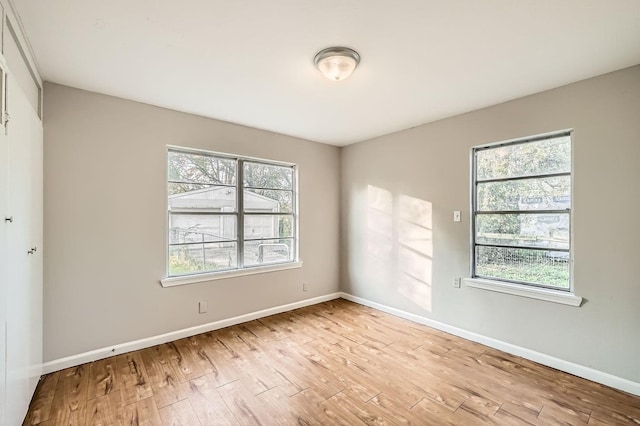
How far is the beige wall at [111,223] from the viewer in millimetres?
2416

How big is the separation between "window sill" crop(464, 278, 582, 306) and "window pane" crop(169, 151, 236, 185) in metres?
3.02

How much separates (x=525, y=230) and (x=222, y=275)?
3258mm

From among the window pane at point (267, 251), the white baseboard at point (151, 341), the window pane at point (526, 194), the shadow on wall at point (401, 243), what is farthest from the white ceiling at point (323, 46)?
the white baseboard at point (151, 341)

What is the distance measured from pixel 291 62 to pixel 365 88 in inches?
29.8

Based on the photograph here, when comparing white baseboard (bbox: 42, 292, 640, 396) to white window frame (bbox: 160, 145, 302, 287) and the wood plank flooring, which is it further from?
white window frame (bbox: 160, 145, 302, 287)

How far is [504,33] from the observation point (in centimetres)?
177

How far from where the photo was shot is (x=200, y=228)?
3.27 metres

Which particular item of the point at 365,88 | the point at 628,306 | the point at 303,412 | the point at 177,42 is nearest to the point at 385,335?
the point at 303,412

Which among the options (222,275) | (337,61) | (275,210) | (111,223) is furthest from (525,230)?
(111,223)

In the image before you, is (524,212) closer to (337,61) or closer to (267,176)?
(337,61)

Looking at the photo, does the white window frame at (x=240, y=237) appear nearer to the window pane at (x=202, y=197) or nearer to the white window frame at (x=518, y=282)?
the window pane at (x=202, y=197)

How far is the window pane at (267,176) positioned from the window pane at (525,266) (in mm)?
2564

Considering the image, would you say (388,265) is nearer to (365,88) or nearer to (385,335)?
(385,335)

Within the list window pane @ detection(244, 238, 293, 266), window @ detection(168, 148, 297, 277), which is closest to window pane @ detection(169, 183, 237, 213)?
window @ detection(168, 148, 297, 277)
